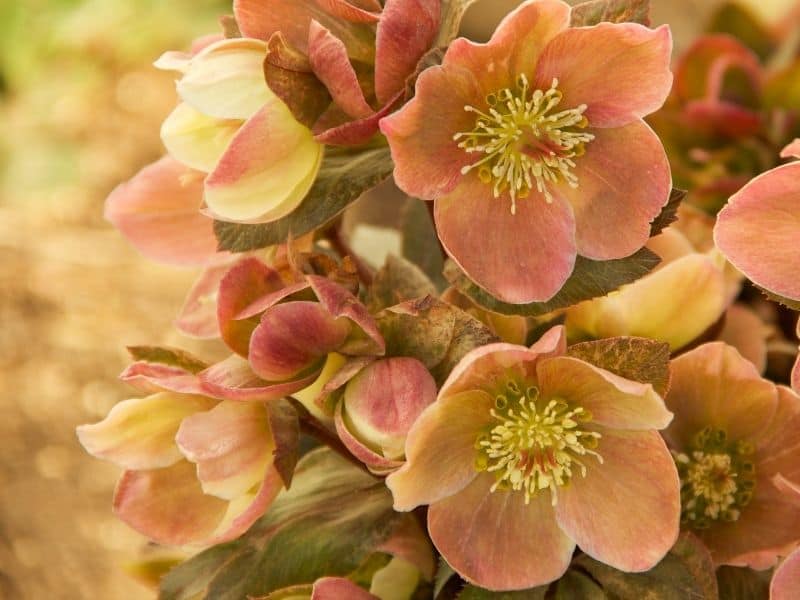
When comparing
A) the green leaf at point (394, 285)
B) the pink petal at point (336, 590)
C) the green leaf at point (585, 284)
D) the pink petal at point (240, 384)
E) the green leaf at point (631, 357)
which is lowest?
the pink petal at point (336, 590)

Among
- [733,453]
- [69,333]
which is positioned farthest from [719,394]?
[69,333]

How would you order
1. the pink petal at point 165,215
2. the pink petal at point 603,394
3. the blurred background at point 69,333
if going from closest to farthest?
the pink petal at point 603,394 → the pink petal at point 165,215 → the blurred background at point 69,333

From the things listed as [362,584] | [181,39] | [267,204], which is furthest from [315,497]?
[181,39]

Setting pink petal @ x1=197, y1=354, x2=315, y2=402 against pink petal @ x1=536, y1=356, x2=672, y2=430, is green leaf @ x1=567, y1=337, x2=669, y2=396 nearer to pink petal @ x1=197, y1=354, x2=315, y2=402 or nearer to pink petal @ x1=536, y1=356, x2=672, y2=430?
pink petal @ x1=536, y1=356, x2=672, y2=430

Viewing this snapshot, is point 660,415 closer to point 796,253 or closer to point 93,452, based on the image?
point 796,253

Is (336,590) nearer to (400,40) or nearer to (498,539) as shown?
(498,539)

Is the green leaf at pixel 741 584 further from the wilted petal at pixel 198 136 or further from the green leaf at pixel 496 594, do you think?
the wilted petal at pixel 198 136

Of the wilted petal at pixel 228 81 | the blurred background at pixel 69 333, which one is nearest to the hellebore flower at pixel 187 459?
Result: the wilted petal at pixel 228 81
